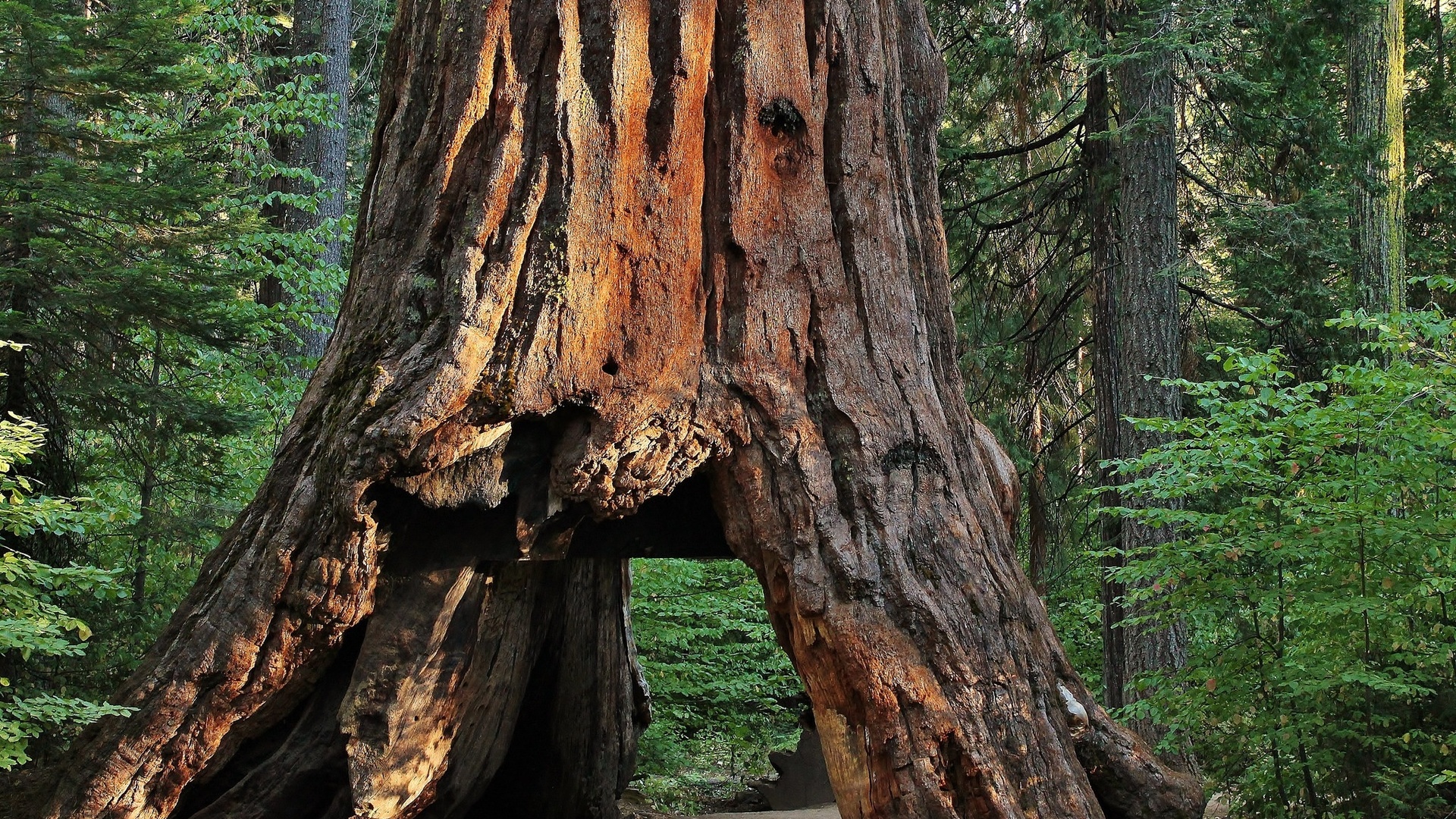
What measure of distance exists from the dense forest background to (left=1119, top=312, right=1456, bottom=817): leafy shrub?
0.02m

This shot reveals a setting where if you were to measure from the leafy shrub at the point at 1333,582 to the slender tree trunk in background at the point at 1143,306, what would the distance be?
446 centimetres

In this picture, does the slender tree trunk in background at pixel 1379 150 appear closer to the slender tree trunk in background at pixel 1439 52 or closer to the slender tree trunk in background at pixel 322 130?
the slender tree trunk in background at pixel 1439 52

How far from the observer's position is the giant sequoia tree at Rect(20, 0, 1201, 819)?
395 centimetres

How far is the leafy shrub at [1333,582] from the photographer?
4.78 metres

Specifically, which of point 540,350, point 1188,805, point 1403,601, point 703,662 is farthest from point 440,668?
point 703,662

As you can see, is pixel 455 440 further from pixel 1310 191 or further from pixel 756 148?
pixel 1310 191

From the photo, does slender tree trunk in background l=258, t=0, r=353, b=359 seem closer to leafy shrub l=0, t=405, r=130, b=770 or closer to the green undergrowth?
the green undergrowth

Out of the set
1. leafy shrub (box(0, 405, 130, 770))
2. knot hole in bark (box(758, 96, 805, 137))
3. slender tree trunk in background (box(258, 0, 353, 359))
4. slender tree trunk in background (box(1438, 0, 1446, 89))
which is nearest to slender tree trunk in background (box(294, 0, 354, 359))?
slender tree trunk in background (box(258, 0, 353, 359))

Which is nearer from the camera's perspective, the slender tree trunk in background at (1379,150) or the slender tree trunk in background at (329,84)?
the slender tree trunk in background at (1379,150)

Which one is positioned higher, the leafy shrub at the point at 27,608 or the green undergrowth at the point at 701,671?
the leafy shrub at the point at 27,608

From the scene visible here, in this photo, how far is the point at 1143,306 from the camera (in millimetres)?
10250

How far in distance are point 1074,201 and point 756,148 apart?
311 inches

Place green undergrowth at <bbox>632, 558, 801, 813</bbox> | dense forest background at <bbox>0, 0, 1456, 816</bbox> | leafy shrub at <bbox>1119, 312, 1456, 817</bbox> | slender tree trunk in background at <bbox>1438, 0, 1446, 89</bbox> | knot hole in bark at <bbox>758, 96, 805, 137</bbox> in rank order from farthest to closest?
1. slender tree trunk in background at <bbox>1438, 0, 1446, 89</bbox>
2. green undergrowth at <bbox>632, 558, 801, 813</bbox>
3. dense forest background at <bbox>0, 0, 1456, 816</bbox>
4. leafy shrub at <bbox>1119, 312, 1456, 817</bbox>
5. knot hole in bark at <bbox>758, 96, 805, 137</bbox>

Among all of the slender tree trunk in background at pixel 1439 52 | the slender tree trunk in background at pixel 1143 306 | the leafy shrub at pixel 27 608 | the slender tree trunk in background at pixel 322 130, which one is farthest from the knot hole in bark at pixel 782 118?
the slender tree trunk in background at pixel 1439 52
